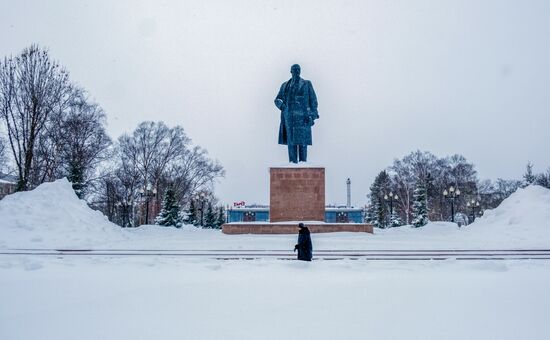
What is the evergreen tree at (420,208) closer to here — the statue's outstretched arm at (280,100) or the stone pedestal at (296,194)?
the stone pedestal at (296,194)

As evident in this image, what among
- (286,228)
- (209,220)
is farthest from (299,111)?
(209,220)

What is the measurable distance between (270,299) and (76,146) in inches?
956

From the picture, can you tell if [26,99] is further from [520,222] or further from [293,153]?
[520,222]

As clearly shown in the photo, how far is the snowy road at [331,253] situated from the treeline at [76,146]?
1153 cm

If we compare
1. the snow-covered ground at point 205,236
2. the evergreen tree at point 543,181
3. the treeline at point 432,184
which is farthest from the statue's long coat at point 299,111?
the evergreen tree at point 543,181

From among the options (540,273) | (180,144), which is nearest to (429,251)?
(540,273)

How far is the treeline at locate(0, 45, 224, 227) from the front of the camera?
65.1 feet

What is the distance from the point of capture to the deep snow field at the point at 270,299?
402 cm

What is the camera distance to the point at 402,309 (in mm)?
4715

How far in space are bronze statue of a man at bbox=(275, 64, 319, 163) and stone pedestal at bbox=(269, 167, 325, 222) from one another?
47.5 inches

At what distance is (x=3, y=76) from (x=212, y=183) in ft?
78.2

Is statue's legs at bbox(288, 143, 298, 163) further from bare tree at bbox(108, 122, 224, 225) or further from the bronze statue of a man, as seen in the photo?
bare tree at bbox(108, 122, 224, 225)

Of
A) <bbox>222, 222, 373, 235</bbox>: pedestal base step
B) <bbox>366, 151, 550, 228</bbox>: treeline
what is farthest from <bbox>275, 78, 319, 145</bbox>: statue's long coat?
<bbox>366, 151, 550, 228</bbox>: treeline

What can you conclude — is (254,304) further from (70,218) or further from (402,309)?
(70,218)
